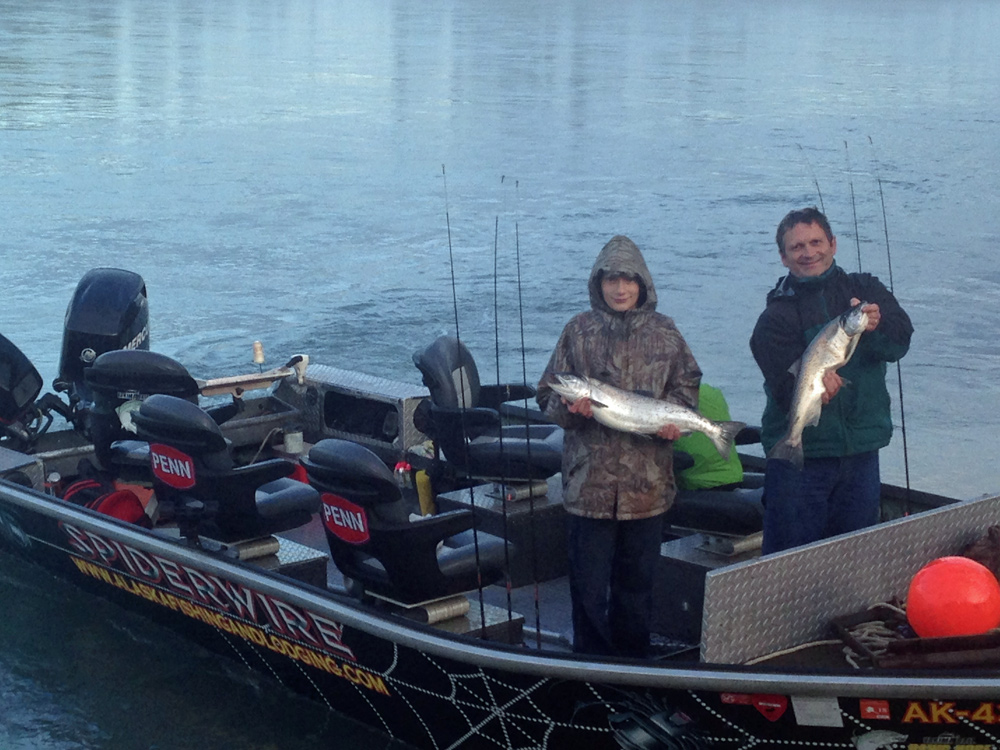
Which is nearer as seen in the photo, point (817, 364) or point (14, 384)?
point (817, 364)

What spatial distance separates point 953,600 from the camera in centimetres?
393

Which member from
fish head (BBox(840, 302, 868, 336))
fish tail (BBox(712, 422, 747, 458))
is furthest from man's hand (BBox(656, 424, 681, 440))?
fish head (BBox(840, 302, 868, 336))

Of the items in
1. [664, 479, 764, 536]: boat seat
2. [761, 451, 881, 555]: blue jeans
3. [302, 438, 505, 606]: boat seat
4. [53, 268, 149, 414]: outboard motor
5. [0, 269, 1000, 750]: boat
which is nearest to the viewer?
[0, 269, 1000, 750]: boat

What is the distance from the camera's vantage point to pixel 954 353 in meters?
9.98

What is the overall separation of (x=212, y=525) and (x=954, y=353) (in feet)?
21.0

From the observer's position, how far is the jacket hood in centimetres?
411

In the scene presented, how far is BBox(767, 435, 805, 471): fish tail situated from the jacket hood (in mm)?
541

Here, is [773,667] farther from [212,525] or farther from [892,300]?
[212,525]

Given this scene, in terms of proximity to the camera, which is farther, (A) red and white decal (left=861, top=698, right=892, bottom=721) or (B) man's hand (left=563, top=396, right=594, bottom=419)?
(B) man's hand (left=563, top=396, right=594, bottom=419)

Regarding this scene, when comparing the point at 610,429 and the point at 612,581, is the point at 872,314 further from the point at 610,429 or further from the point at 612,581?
the point at 612,581

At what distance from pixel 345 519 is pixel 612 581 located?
87 cm

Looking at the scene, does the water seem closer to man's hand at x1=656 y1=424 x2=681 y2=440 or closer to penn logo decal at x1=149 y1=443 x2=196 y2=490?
penn logo decal at x1=149 y1=443 x2=196 y2=490

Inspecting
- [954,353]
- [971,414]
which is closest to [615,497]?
[971,414]

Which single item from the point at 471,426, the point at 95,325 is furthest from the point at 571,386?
the point at 95,325
